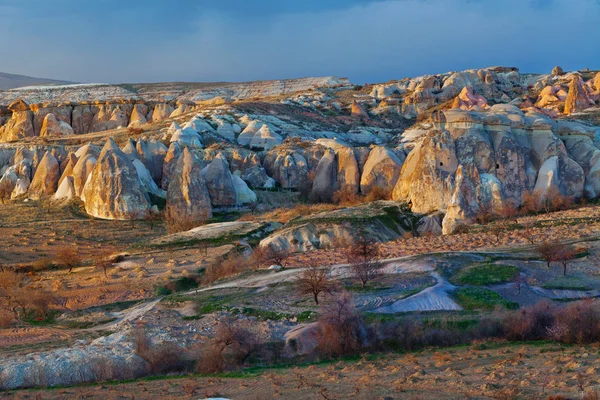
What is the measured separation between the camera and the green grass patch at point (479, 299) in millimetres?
17812

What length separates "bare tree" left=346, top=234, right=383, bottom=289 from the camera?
20484 mm

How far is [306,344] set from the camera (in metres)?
16.0

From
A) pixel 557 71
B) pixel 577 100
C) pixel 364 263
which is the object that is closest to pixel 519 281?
pixel 364 263

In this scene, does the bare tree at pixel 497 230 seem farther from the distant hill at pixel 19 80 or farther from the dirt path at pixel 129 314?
the distant hill at pixel 19 80

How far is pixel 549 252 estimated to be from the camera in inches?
853

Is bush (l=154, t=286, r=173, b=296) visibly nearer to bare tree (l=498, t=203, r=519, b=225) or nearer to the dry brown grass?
the dry brown grass

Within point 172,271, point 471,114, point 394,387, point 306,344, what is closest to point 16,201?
point 172,271

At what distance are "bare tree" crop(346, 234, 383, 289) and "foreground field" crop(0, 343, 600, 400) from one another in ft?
18.2

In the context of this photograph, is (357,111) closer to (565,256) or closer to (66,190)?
(66,190)

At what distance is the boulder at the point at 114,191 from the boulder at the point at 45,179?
542 cm

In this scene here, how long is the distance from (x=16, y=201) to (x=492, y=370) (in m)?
36.6

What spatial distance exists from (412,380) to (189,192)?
2756 cm

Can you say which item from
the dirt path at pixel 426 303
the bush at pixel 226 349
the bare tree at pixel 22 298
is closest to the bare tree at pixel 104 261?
the bare tree at pixel 22 298

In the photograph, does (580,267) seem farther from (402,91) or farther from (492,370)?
(402,91)
